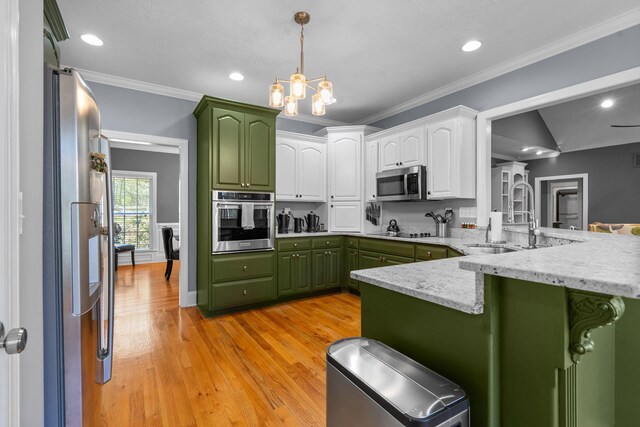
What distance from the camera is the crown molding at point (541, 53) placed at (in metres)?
2.45

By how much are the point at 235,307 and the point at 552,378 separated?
326cm

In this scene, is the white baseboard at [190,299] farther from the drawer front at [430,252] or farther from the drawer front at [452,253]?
the drawer front at [452,253]

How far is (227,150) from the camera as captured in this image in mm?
3479

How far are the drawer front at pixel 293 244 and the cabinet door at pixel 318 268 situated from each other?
6.3 inches

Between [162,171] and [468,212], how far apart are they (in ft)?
21.6

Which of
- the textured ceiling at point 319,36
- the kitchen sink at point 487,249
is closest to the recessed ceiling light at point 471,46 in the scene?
the textured ceiling at point 319,36

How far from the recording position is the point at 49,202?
1114 mm

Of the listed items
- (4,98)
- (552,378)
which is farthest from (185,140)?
(552,378)

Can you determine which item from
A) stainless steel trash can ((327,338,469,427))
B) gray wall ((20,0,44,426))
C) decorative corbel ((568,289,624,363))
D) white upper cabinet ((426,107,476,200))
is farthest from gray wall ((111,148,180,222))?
decorative corbel ((568,289,624,363))

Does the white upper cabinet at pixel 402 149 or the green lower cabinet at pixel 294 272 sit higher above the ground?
the white upper cabinet at pixel 402 149

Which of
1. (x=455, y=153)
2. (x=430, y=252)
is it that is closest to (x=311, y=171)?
(x=455, y=153)

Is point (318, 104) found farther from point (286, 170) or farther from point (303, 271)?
point (303, 271)

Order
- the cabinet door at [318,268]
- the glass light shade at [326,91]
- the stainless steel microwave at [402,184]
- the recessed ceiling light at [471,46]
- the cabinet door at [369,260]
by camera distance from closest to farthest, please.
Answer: the glass light shade at [326,91] → the recessed ceiling light at [471,46] → the stainless steel microwave at [402,184] → the cabinet door at [369,260] → the cabinet door at [318,268]

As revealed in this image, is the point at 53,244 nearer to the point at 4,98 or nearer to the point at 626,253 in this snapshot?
the point at 4,98
